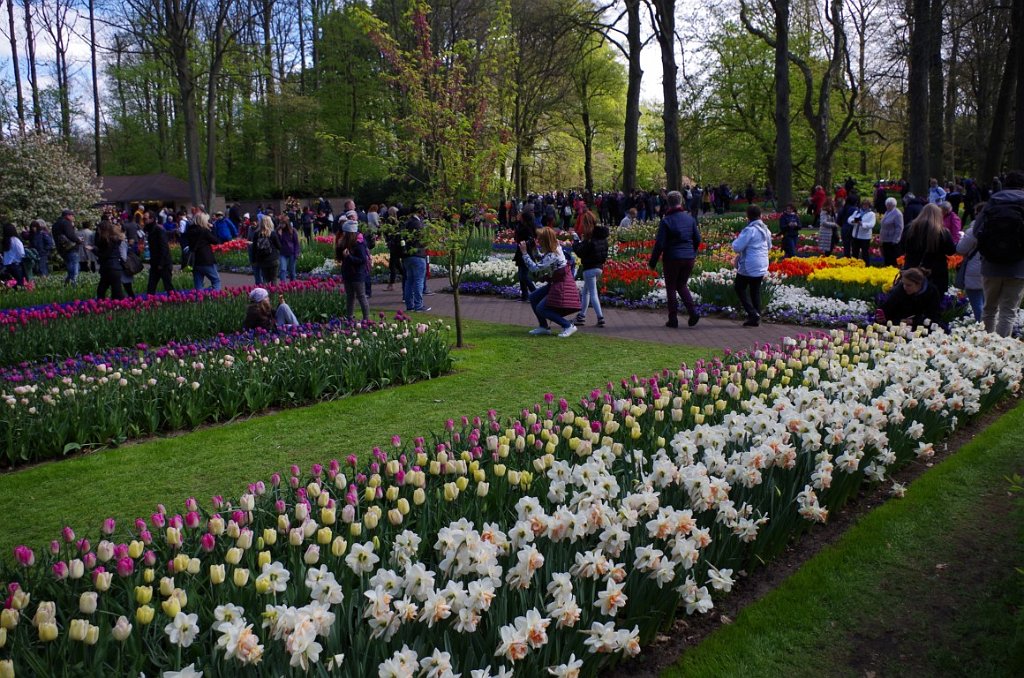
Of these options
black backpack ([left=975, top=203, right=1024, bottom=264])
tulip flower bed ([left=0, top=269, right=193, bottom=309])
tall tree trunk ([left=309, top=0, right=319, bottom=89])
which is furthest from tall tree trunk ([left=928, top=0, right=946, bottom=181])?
tall tree trunk ([left=309, top=0, right=319, bottom=89])

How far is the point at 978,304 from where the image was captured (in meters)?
9.18

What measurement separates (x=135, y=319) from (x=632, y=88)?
20.8 metres

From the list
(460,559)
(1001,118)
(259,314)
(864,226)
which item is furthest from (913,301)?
(1001,118)

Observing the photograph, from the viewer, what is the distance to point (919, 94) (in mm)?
17781

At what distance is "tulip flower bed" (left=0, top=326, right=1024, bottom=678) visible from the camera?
2.53 m

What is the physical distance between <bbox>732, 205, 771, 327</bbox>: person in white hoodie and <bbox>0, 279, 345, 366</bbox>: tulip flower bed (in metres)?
5.64

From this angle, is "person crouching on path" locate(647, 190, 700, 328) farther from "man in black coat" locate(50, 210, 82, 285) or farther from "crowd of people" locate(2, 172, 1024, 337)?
"man in black coat" locate(50, 210, 82, 285)

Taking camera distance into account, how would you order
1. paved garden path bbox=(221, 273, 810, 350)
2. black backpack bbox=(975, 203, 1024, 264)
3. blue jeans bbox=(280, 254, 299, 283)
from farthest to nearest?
blue jeans bbox=(280, 254, 299, 283) → paved garden path bbox=(221, 273, 810, 350) → black backpack bbox=(975, 203, 1024, 264)

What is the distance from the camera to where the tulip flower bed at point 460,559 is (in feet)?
8.29

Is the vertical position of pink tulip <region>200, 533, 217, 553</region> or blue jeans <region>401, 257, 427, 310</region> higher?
blue jeans <region>401, 257, 427, 310</region>

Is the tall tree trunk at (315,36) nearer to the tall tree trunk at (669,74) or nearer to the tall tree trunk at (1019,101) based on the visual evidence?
the tall tree trunk at (669,74)

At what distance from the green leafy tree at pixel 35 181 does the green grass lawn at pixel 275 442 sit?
2136 centimetres

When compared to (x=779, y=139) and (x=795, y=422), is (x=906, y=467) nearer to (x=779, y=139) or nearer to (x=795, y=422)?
(x=795, y=422)

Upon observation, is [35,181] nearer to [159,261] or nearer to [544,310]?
[159,261]
